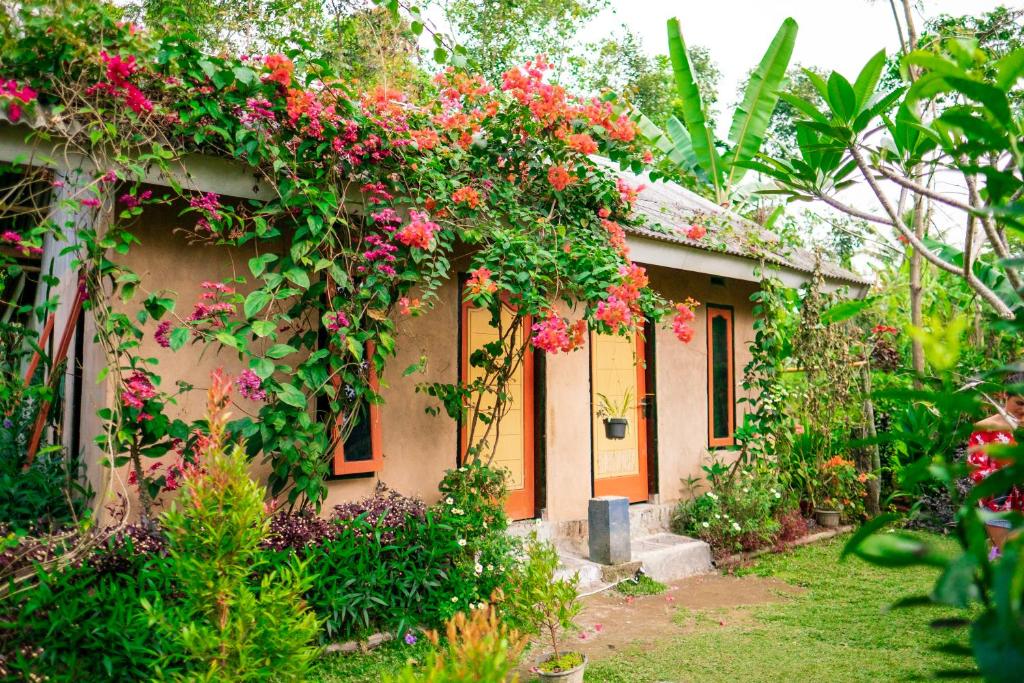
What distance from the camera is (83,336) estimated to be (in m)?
4.98

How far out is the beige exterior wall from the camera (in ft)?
15.7

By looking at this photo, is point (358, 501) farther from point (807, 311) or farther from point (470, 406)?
point (807, 311)

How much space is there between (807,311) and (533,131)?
173 inches

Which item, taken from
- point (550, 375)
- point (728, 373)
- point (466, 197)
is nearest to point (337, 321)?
point (466, 197)

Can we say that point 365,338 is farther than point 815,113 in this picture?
Yes

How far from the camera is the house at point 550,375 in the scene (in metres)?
4.72

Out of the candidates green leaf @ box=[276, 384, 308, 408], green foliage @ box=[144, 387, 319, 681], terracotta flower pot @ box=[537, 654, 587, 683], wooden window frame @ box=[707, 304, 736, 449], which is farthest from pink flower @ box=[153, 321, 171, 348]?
wooden window frame @ box=[707, 304, 736, 449]

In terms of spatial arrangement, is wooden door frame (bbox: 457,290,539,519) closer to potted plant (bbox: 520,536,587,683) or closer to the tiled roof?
the tiled roof

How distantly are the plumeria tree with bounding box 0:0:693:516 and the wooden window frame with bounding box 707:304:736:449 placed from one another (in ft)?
10.1

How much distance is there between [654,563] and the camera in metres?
6.49

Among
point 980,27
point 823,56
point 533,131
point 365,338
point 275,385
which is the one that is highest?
point 823,56

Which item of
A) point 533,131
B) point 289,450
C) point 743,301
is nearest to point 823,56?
point 743,301

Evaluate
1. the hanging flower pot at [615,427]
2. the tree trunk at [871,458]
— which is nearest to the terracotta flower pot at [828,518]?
the tree trunk at [871,458]

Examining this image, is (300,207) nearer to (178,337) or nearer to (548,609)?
(178,337)
